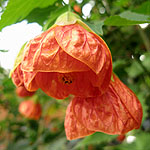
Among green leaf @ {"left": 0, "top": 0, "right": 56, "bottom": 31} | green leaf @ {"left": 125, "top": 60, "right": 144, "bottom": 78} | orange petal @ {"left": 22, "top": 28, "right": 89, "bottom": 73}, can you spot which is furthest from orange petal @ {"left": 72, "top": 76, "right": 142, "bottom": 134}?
green leaf @ {"left": 125, "top": 60, "right": 144, "bottom": 78}

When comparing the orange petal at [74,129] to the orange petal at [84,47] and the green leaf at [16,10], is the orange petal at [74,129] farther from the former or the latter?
the green leaf at [16,10]

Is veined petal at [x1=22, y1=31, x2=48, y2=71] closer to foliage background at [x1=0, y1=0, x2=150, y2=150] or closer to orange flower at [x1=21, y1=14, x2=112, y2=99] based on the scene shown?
orange flower at [x1=21, y1=14, x2=112, y2=99]

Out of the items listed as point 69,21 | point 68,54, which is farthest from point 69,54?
point 69,21

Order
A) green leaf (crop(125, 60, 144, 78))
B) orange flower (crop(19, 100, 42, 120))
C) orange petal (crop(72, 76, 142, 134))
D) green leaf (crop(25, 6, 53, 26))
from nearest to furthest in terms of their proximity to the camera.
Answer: orange petal (crop(72, 76, 142, 134)) → green leaf (crop(25, 6, 53, 26)) → green leaf (crop(125, 60, 144, 78)) → orange flower (crop(19, 100, 42, 120))

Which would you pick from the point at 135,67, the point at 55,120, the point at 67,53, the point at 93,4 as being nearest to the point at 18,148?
the point at 55,120

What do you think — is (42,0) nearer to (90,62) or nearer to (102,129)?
(90,62)

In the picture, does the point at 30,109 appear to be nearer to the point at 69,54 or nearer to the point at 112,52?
the point at 112,52

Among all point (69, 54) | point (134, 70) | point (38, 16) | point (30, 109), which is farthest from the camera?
point (30, 109)
